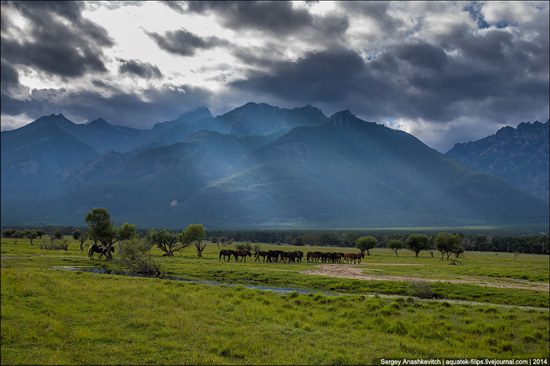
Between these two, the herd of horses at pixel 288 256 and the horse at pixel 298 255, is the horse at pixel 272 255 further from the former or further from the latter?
the horse at pixel 298 255

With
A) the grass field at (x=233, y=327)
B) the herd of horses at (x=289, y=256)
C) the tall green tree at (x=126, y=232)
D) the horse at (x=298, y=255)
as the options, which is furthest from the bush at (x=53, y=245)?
the grass field at (x=233, y=327)

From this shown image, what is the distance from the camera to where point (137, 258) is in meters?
57.3

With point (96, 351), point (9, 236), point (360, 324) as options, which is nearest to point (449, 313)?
point (360, 324)

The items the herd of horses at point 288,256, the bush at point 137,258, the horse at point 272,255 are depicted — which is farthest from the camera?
the herd of horses at point 288,256

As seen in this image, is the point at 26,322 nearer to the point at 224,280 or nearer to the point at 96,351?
the point at 96,351

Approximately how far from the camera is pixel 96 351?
17.2 m

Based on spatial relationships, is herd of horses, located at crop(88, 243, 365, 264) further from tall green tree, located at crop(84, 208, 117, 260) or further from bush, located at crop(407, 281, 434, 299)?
bush, located at crop(407, 281, 434, 299)

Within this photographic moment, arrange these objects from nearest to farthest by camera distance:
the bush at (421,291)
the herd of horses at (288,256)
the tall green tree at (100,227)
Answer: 1. the bush at (421,291)
2. the tall green tree at (100,227)
3. the herd of horses at (288,256)

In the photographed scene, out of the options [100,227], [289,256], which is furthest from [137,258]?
[289,256]

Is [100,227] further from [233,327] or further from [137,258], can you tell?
[233,327]

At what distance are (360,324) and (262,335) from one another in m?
7.70

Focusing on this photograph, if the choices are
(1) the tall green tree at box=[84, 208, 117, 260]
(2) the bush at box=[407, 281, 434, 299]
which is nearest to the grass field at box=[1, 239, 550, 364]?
(2) the bush at box=[407, 281, 434, 299]

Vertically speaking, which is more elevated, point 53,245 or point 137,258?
point 137,258

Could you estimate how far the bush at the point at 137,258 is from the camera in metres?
56.9
